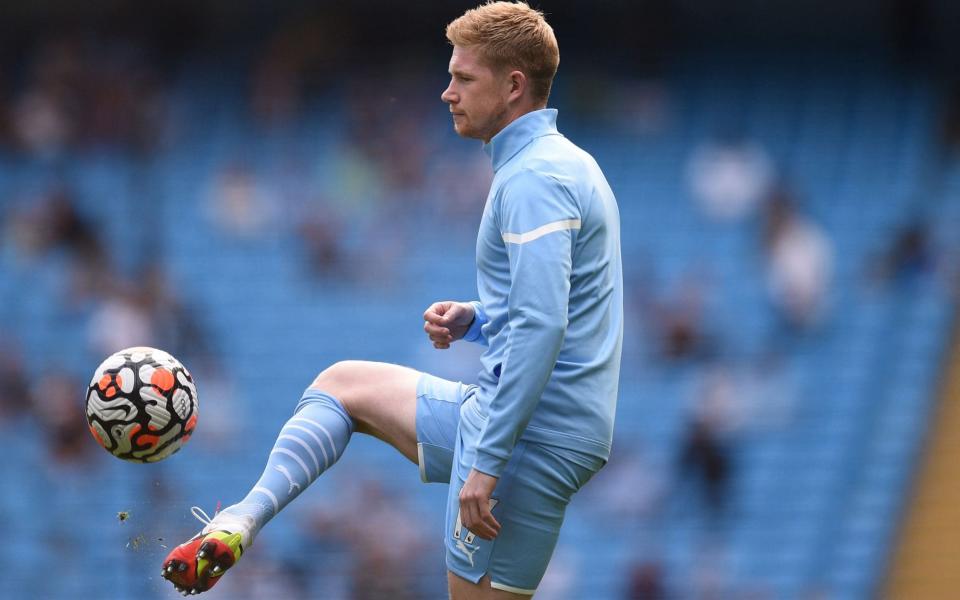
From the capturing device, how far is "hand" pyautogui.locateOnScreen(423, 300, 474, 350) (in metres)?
3.79

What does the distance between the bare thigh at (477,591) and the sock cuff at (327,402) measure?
1.83 feet

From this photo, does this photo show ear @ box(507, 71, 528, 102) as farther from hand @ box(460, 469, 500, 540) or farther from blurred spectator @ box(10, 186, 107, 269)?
blurred spectator @ box(10, 186, 107, 269)

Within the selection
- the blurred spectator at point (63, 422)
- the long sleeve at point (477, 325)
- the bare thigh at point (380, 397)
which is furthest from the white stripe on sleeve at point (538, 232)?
the blurred spectator at point (63, 422)

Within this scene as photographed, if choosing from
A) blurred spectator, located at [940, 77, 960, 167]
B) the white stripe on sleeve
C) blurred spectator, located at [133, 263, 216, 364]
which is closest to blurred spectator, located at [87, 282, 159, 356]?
blurred spectator, located at [133, 263, 216, 364]

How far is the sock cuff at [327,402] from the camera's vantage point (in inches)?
156

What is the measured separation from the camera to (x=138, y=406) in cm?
389

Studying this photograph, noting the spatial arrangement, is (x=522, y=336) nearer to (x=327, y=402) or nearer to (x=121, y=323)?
(x=327, y=402)

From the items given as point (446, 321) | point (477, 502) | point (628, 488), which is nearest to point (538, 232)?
point (446, 321)

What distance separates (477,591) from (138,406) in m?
1.11

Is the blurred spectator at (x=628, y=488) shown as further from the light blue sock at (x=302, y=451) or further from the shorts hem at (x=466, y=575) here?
the shorts hem at (x=466, y=575)

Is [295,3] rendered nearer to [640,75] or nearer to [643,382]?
[640,75]

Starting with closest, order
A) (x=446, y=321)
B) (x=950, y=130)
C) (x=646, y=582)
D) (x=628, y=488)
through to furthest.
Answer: (x=446, y=321)
(x=646, y=582)
(x=628, y=488)
(x=950, y=130)

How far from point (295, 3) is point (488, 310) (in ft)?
22.8

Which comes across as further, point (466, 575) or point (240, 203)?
point (240, 203)
